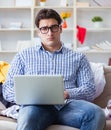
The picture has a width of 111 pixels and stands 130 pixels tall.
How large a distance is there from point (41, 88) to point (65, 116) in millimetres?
296

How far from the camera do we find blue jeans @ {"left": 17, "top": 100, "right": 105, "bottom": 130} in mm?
1976

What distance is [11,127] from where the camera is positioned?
83.3 inches

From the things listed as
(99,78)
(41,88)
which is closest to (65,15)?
(99,78)

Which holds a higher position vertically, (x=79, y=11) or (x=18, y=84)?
(x=79, y=11)

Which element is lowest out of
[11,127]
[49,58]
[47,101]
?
[11,127]

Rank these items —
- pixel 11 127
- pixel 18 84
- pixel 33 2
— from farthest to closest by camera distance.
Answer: pixel 33 2 → pixel 11 127 → pixel 18 84

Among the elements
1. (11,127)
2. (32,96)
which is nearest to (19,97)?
(32,96)

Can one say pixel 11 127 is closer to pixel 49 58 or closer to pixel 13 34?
pixel 49 58

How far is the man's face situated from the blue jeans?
19.1 inches

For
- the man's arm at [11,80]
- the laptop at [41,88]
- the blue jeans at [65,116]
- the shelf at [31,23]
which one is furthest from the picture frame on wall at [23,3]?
the laptop at [41,88]

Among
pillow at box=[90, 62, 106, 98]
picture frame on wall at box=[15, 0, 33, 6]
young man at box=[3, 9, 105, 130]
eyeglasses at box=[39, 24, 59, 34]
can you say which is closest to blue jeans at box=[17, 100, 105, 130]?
young man at box=[3, 9, 105, 130]

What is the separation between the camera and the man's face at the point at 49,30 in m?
2.36

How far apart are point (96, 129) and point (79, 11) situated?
361 cm

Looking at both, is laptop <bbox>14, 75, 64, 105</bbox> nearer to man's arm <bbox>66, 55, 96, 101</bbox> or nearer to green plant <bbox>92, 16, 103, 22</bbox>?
man's arm <bbox>66, 55, 96, 101</bbox>
